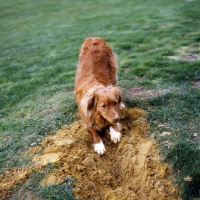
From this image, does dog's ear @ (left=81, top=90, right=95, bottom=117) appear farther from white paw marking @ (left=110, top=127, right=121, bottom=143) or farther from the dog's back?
the dog's back

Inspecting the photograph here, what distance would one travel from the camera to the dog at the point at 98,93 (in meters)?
4.23

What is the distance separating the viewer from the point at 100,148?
173 inches

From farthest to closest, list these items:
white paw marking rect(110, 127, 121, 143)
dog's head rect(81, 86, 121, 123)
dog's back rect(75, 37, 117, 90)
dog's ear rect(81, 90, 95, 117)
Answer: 1. dog's back rect(75, 37, 117, 90)
2. white paw marking rect(110, 127, 121, 143)
3. dog's ear rect(81, 90, 95, 117)
4. dog's head rect(81, 86, 121, 123)

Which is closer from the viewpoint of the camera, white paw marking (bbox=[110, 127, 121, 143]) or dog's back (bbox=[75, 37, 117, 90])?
white paw marking (bbox=[110, 127, 121, 143])

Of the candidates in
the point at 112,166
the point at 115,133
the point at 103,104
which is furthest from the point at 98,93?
the point at 112,166

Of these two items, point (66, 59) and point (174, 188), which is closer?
point (174, 188)

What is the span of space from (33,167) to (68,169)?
0.51m

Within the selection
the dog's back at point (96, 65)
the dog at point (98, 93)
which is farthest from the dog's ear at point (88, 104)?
the dog's back at point (96, 65)

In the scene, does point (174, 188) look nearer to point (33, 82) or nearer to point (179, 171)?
point (179, 171)

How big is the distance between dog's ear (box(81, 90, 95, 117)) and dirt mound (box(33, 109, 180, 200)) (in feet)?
1.41


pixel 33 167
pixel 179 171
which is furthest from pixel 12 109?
pixel 179 171

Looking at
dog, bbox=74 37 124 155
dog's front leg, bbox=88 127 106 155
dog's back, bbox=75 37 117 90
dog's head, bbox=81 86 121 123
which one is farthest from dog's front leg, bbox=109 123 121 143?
dog's back, bbox=75 37 117 90

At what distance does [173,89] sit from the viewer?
6.09m

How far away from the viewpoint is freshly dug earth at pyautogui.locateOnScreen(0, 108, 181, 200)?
374cm
